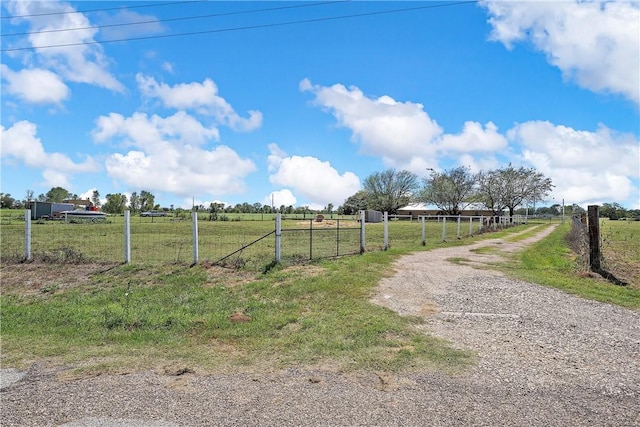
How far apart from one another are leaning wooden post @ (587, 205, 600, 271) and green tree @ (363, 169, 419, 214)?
73675mm

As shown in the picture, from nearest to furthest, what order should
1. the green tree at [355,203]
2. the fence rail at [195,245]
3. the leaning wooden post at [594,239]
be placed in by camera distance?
the leaning wooden post at [594,239], the fence rail at [195,245], the green tree at [355,203]

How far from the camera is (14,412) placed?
3.39 m

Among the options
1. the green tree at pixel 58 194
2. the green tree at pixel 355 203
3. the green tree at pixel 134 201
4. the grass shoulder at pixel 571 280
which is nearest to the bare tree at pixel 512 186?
the green tree at pixel 355 203

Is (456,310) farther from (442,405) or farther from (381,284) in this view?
(442,405)

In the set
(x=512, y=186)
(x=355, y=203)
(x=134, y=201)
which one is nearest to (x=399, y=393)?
(x=512, y=186)

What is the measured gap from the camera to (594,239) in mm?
10086

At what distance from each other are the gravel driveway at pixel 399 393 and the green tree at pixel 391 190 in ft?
262

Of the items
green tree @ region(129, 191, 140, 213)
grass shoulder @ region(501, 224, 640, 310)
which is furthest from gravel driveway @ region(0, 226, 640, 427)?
green tree @ region(129, 191, 140, 213)

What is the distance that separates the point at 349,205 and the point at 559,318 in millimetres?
91380

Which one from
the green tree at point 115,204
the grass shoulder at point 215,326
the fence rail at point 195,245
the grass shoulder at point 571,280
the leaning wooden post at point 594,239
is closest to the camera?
the grass shoulder at point 215,326

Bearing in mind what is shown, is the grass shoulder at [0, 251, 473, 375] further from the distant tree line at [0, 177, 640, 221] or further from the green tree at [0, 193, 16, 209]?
the green tree at [0, 193, 16, 209]

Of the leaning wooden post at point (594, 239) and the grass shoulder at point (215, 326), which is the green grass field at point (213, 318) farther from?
the leaning wooden post at point (594, 239)

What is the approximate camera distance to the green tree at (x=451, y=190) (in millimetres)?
71500

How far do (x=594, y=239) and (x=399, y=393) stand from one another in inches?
350
